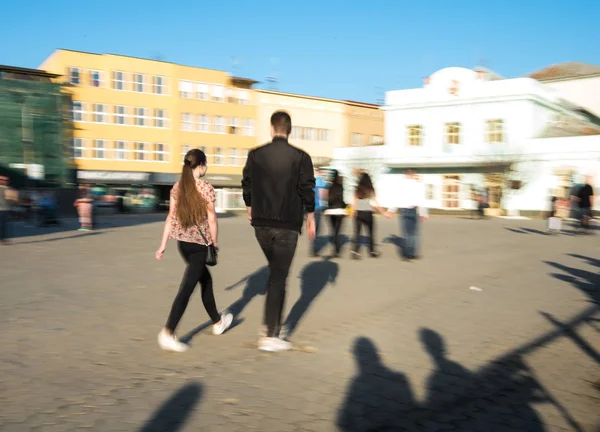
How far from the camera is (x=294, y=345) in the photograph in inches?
220

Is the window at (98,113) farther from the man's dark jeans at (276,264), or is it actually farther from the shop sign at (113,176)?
the man's dark jeans at (276,264)

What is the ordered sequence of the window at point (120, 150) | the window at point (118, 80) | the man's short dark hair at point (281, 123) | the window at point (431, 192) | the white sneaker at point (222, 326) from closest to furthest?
the man's short dark hair at point (281, 123)
the white sneaker at point (222, 326)
the window at point (431, 192)
the window at point (120, 150)
the window at point (118, 80)

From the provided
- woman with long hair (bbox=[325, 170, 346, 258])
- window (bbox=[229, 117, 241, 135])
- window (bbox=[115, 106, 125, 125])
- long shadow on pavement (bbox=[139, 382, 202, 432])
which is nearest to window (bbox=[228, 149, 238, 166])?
window (bbox=[229, 117, 241, 135])

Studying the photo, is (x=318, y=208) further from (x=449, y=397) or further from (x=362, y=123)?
(x=362, y=123)

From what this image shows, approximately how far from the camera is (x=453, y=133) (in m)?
48.9

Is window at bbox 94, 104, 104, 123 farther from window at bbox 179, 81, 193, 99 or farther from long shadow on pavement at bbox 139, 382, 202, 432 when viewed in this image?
long shadow on pavement at bbox 139, 382, 202, 432

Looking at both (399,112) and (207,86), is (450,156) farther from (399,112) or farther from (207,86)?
(207,86)

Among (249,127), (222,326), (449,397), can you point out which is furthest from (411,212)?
(249,127)

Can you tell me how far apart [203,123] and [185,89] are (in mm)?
3753

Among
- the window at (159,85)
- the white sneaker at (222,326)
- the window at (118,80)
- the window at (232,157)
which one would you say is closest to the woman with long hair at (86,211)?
the white sneaker at (222,326)

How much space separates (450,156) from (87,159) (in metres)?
31.9

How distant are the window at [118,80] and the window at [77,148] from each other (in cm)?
611

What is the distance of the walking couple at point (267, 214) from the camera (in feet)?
17.4

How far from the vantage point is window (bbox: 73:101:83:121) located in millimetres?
57031
